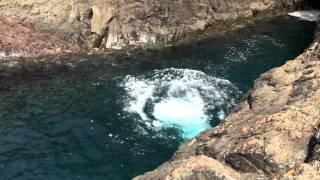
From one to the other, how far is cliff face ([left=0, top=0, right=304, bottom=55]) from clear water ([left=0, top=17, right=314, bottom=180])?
4.69 ft

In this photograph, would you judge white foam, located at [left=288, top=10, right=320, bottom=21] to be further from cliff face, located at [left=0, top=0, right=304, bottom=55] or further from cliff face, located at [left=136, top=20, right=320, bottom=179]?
cliff face, located at [left=136, top=20, right=320, bottom=179]

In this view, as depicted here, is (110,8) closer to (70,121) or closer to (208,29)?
(208,29)

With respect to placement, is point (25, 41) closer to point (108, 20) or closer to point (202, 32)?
point (108, 20)

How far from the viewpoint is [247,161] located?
11133 mm

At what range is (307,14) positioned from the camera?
120 ft

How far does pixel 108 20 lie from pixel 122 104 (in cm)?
901

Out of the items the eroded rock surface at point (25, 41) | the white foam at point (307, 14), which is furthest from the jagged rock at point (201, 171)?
the white foam at point (307, 14)

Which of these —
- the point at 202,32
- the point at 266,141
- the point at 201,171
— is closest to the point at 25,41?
the point at 202,32

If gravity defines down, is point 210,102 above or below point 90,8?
below

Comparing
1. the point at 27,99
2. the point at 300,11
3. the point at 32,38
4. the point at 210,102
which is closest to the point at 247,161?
the point at 210,102

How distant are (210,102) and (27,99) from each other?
8.81m

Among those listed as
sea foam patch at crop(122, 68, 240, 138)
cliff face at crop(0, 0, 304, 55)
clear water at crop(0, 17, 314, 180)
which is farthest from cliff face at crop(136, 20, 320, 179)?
cliff face at crop(0, 0, 304, 55)

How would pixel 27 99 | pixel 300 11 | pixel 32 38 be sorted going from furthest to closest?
1. pixel 300 11
2. pixel 32 38
3. pixel 27 99

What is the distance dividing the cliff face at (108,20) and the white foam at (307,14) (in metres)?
8.32
